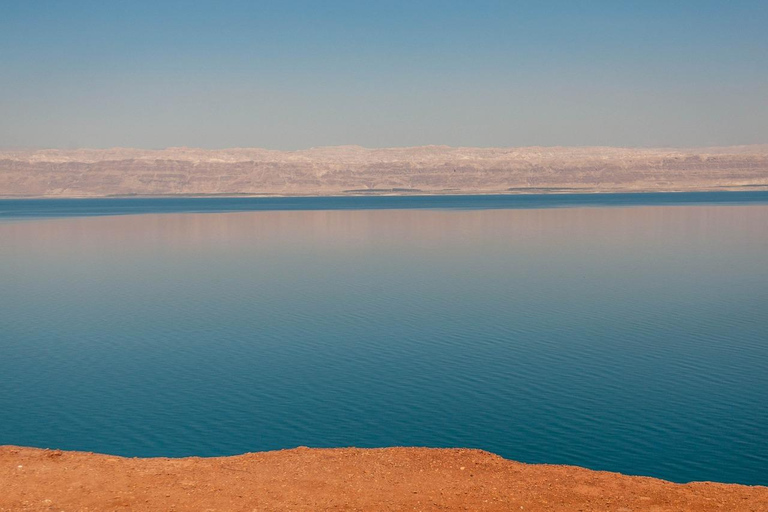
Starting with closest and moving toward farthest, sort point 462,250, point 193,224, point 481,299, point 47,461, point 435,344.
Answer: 1. point 47,461
2. point 435,344
3. point 481,299
4. point 462,250
5. point 193,224

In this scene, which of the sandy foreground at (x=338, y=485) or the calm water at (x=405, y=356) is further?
the calm water at (x=405, y=356)

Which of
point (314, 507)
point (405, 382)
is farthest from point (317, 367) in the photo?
point (314, 507)

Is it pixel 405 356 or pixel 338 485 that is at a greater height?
pixel 338 485

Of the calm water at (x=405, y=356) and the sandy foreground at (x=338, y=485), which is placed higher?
the sandy foreground at (x=338, y=485)

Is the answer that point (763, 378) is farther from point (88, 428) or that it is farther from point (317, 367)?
point (88, 428)

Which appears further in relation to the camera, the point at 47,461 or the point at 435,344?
the point at 435,344

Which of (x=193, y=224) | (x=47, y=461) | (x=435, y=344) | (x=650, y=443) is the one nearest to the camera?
(x=47, y=461)
